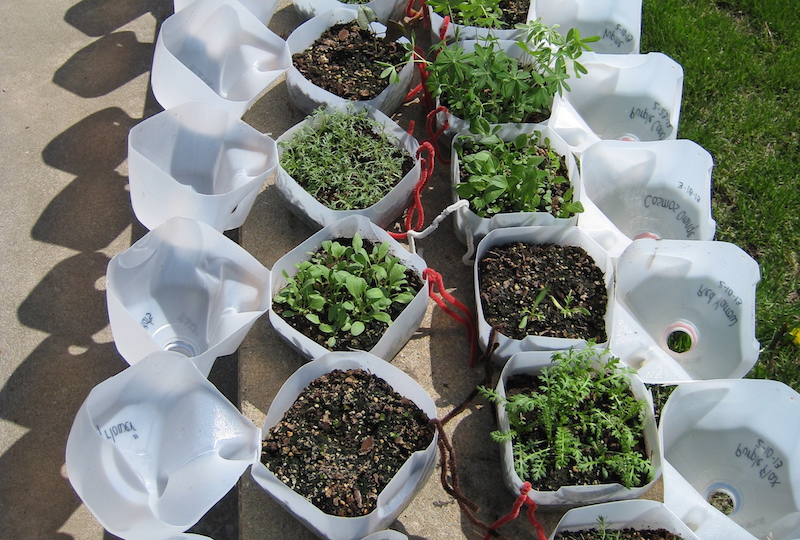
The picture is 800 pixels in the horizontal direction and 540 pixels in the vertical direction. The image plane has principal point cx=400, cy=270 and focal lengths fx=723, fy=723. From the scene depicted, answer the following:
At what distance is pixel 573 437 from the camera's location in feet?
6.26

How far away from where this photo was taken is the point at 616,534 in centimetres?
182

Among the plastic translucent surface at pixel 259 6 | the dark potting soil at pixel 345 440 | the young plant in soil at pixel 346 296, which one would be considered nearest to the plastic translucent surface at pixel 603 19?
the plastic translucent surface at pixel 259 6

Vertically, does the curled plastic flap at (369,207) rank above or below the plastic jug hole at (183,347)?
above

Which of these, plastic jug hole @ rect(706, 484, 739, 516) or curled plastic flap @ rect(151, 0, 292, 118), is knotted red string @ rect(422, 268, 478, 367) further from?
curled plastic flap @ rect(151, 0, 292, 118)

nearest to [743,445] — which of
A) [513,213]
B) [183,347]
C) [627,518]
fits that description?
[627,518]

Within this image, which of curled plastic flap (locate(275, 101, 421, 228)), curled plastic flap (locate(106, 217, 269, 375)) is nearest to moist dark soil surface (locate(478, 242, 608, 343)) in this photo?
curled plastic flap (locate(275, 101, 421, 228))

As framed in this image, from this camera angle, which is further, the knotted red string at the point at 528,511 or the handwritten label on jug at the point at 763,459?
the handwritten label on jug at the point at 763,459

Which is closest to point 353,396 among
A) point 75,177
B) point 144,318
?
point 144,318

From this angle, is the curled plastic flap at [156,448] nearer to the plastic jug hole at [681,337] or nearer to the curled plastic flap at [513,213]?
the curled plastic flap at [513,213]

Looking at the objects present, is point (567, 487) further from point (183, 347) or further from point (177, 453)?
point (183, 347)

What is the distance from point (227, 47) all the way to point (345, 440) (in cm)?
162

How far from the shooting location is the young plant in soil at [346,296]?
2.07m

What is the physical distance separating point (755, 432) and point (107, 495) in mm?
1835

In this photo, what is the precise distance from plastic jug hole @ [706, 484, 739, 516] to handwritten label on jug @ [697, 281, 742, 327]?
1.68 ft
